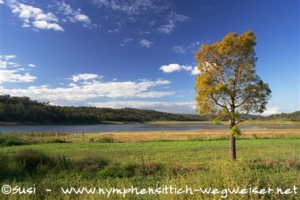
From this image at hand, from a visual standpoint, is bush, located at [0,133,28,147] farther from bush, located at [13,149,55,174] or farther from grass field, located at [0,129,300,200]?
bush, located at [13,149,55,174]

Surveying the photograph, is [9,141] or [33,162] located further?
[9,141]

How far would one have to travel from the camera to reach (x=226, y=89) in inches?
666

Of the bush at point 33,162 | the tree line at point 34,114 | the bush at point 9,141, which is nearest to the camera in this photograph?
the bush at point 33,162

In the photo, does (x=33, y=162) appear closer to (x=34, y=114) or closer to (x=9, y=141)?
(x=9, y=141)

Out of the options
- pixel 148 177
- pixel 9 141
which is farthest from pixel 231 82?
pixel 9 141

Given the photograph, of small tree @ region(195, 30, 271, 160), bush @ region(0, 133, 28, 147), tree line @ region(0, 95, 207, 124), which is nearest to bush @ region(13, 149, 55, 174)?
small tree @ region(195, 30, 271, 160)

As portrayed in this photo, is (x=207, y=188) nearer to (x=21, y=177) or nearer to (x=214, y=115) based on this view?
(x=21, y=177)

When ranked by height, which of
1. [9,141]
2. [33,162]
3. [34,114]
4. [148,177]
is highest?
[34,114]

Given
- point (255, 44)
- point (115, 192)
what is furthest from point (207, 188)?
point (255, 44)

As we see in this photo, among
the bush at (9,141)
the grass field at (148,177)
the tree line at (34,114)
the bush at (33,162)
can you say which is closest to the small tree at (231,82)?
the grass field at (148,177)

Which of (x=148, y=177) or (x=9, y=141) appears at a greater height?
(x=148, y=177)

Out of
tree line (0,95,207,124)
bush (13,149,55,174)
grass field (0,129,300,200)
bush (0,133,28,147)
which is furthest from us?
tree line (0,95,207,124)

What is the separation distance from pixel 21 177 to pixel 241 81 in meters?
14.1

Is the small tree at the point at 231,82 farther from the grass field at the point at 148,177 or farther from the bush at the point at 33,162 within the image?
the bush at the point at 33,162
